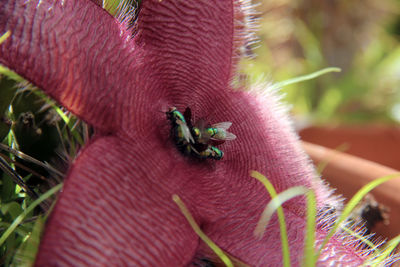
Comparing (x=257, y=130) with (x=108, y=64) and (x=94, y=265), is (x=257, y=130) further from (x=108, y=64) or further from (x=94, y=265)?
(x=94, y=265)

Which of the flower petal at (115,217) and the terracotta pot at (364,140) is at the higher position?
the flower petal at (115,217)

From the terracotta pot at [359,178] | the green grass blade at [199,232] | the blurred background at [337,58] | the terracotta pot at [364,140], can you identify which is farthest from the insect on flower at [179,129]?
the blurred background at [337,58]

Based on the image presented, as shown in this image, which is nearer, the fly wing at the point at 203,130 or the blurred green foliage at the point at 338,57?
the fly wing at the point at 203,130

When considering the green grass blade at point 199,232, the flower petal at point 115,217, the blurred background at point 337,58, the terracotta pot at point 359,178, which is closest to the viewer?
the flower petal at point 115,217

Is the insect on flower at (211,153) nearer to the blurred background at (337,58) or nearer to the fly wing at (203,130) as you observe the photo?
the fly wing at (203,130)

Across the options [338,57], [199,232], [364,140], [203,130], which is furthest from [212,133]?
[338,57]

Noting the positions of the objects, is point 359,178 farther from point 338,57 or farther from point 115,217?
point 338,57
